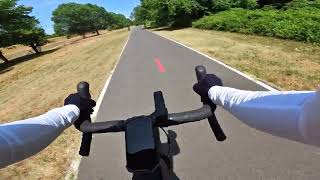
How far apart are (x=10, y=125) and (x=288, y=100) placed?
137 centimetres

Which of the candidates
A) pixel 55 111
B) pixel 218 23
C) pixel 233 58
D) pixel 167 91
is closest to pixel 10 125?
pixel 55 111

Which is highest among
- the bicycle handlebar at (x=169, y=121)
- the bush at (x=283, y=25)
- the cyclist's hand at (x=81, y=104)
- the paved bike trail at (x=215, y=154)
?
the cyclist's hand at (x=81, y=104)

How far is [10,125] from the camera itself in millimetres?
1951

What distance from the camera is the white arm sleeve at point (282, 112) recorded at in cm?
146

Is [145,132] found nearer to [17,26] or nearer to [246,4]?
[17,26]

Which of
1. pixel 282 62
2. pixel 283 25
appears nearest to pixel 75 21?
pixel 283 25

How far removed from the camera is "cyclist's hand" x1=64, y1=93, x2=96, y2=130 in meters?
2.67

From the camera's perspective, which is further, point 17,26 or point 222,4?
point 222,4

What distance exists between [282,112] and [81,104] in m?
1.46

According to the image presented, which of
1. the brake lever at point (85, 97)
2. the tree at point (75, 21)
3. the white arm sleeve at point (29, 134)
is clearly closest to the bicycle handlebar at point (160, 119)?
the brake lever at point (85, 97)

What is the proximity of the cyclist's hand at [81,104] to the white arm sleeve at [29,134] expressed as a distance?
10cm

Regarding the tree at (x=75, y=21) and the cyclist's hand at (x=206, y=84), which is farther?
the tree at (x=75, y=21)

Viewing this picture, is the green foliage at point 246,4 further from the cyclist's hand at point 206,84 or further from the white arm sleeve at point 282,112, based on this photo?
the white arm sleeve at point 282,112

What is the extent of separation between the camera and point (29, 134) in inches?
79.6
